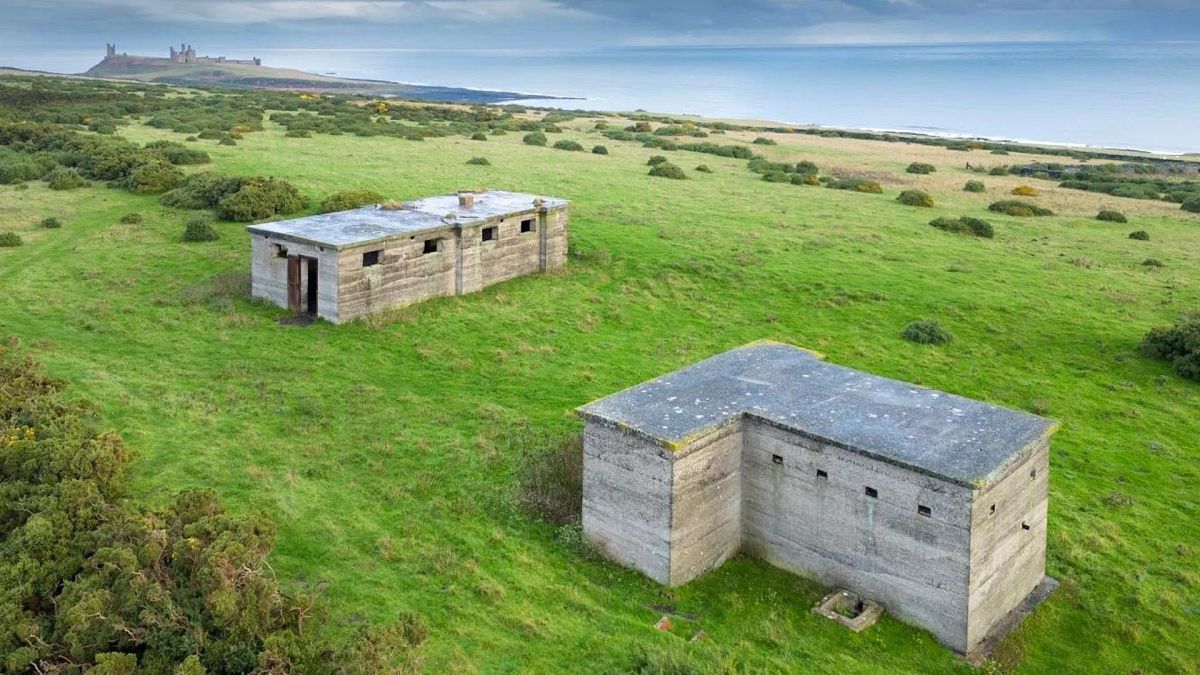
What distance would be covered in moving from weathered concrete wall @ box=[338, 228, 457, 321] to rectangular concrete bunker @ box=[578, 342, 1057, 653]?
13290mm

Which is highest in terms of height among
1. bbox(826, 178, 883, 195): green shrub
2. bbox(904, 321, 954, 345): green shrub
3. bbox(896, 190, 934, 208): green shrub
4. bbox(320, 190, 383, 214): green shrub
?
bbox(826, 178, 883, 195): green shrub

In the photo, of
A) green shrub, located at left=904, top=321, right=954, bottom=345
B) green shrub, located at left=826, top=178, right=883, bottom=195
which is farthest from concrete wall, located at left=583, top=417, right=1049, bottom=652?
green shrub, located at left=826, top=178, right=883, bottom=195

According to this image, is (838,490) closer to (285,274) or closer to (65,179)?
(285,274)

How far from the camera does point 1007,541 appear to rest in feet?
45.9

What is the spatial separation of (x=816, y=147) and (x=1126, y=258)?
44836mm

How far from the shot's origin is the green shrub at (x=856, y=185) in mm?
53781

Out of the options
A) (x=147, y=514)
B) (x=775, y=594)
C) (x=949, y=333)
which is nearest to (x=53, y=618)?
(x=147, y=514)

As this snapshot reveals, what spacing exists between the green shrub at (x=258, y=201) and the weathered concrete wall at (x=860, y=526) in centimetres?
2845

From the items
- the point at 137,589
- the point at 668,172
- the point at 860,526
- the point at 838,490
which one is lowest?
the point at 137,589

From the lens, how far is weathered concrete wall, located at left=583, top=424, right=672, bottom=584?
47.3 ft

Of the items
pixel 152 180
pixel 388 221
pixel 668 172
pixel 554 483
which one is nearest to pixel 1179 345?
pixel 554 483

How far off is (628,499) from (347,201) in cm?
2626

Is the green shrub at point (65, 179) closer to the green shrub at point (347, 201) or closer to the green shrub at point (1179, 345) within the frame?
the green shrub at point (347, 201)

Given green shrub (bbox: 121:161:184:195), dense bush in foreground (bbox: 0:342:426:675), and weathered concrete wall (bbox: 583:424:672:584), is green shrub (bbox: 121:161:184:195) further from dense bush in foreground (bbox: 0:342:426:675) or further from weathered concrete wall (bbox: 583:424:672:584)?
weathered concrete wall (bbox: 583:424:672:584)
